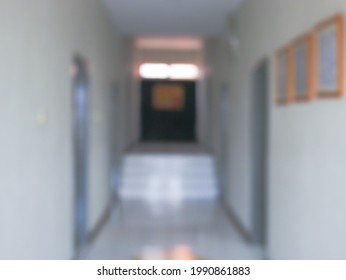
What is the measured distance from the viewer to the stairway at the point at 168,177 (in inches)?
423

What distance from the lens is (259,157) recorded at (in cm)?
670

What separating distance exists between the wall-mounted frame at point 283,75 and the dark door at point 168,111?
505 inches

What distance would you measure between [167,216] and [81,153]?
2554 mm

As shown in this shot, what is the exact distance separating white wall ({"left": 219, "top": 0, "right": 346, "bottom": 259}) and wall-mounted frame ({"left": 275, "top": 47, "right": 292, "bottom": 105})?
105 millimetres

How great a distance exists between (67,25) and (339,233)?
3429mm

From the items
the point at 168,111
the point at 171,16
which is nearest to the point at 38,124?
the point at 171,16

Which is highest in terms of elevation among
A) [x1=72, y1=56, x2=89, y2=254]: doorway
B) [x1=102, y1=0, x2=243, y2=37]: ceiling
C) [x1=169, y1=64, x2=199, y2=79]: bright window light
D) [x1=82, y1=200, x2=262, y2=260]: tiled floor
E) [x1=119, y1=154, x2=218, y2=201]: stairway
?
[x1=102, y1=0, x2=243, y2=37]: ceiling

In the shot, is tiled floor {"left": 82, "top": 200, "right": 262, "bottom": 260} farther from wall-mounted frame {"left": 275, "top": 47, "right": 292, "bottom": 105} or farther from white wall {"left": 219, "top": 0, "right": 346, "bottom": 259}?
wall-mounted frame {"left": 275, "top": 47, "right": 292, "bottom": 105}

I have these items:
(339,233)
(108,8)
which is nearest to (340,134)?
(339,233)

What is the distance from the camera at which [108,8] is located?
8.11m

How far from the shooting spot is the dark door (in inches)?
715

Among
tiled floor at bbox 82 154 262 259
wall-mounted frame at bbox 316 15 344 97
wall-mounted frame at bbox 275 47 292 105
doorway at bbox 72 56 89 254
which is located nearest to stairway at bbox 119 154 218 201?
tiled floor at bbox 82 154 262 259

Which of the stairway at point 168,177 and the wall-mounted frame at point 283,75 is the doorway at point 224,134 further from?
the wall-mounted frame at point 283,75
